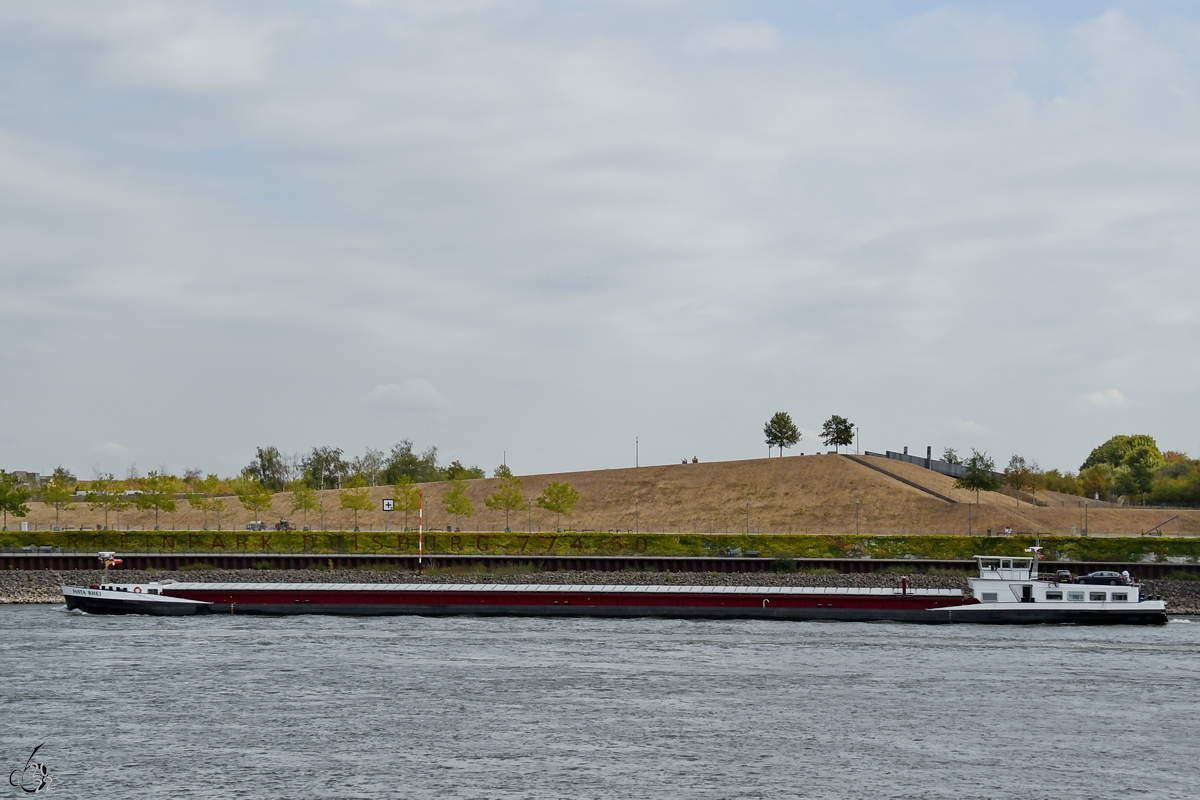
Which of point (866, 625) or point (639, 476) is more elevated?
point (639, 476)

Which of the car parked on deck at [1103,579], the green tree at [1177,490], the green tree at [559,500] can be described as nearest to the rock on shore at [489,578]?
the car parked on deck at [1103,579]

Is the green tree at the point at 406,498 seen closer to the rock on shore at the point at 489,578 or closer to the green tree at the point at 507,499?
the green tree at the point at 507,499

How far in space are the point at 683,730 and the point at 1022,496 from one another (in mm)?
112891

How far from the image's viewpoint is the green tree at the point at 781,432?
14638cm

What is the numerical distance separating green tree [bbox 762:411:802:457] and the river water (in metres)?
88.2

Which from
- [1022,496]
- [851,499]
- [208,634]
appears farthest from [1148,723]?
[1022,496]

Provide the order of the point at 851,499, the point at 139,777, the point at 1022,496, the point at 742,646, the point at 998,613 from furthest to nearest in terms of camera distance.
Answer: the point at 1022,496 → the point at 851,499 → the point at 998,613 → the point at 742,646 → the point at 139,777

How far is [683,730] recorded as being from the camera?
37.4m

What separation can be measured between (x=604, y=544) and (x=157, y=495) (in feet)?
170

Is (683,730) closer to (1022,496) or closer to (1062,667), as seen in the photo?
(1062,667)

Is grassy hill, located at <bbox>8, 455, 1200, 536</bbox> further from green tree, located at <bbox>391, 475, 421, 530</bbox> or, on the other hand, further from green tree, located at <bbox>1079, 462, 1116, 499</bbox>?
green tree, located at <bbox>1079, 462, 1116, 499</bbox>

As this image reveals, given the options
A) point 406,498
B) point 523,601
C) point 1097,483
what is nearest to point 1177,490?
point 1097,483

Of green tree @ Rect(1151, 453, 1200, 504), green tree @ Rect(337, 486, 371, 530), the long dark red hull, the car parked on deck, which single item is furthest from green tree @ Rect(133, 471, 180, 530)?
green tree @ Rect(1151, 453, 1200, 504)

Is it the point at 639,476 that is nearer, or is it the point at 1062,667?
the point at 1062,667
